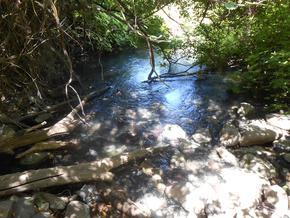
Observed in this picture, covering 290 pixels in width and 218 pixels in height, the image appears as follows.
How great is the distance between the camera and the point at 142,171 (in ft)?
14.7

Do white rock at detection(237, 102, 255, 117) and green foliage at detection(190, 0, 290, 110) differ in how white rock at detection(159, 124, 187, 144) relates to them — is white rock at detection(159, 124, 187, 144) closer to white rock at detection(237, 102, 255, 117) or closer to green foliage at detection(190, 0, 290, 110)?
white rock at detection(237, 102, 255, 117)

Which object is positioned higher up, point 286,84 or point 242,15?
point 242,15

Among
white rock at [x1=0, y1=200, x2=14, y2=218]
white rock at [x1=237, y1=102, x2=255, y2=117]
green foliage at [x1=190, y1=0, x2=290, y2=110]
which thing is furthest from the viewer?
white rock at [x1=237, y1=102, x2=255, y2=117]

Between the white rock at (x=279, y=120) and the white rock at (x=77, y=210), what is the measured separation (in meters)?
3.52

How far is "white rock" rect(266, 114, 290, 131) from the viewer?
5.41 m

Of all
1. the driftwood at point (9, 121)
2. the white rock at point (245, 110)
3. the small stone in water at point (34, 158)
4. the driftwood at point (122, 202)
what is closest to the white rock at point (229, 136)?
the white rock at point (245, 110)

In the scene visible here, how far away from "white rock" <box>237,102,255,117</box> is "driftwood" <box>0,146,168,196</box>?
271cm

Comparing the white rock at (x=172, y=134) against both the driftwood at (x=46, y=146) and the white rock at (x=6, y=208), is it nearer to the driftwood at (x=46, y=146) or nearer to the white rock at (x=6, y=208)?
the driftwood at (x=46, y=146)

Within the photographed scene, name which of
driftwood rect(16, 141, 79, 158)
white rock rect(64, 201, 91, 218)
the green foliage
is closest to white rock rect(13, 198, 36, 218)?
white rock rect(64, 201, 91, 218)

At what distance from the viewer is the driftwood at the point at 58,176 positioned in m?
3.81

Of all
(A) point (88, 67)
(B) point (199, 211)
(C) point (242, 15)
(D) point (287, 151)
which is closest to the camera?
(B) point (199, 211)

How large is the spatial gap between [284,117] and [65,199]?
13.1 feet

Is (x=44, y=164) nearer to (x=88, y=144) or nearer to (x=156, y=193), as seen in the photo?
(x=88, y=144)

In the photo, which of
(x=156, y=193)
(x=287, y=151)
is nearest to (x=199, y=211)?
(x=156, y=193)
